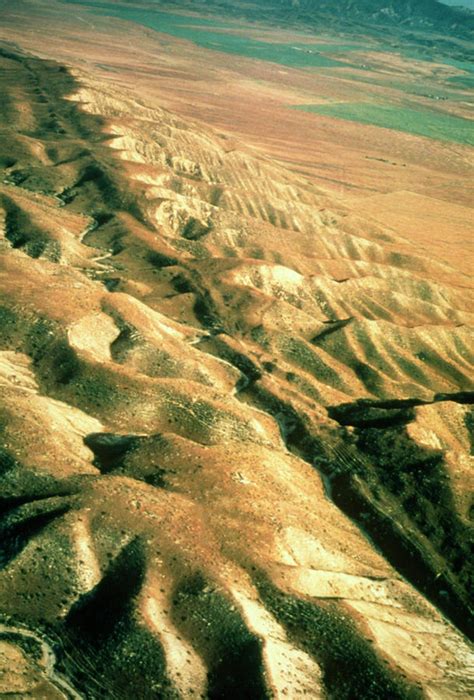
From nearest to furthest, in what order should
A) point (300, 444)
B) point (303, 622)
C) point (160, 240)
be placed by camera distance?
point (303, 622)
point (300, 444)
point (160, 240)

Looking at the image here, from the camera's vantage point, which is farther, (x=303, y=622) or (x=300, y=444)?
(x=300, y=444)

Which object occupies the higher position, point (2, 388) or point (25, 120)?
point (25, 120)

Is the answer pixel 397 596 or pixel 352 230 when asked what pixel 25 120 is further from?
pixel 397 596

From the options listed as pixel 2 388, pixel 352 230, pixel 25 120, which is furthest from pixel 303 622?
pixel 25 120

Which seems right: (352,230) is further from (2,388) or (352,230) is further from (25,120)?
(2,388)

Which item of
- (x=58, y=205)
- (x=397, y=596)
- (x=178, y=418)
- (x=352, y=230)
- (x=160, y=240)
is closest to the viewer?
(x=397, y=596)

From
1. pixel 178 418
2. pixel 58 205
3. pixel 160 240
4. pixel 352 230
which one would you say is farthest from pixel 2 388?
pixel 352 230

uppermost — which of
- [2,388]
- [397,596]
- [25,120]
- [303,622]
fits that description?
[25,120]
